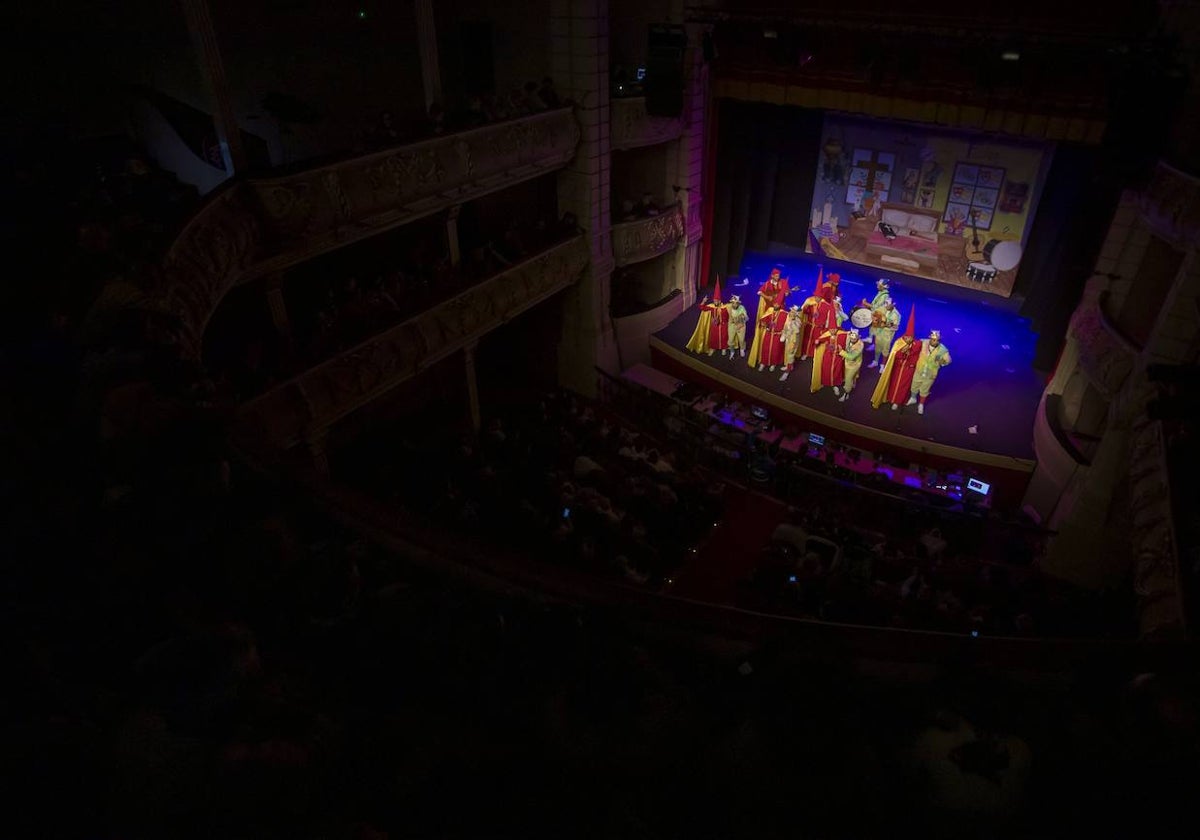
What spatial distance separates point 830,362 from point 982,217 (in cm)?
460

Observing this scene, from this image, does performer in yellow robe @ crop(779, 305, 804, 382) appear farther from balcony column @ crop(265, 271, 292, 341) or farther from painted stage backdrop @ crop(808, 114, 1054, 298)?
balcony column @ crop(265, 271, 292, 341)

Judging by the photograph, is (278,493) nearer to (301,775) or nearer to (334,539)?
(334,539)

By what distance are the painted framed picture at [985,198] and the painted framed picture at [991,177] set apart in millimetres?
97

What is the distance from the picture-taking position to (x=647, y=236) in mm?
14773

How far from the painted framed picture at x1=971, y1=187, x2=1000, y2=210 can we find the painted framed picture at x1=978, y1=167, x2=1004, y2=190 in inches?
3.8

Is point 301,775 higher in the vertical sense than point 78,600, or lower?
lower

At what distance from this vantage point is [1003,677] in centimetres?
213

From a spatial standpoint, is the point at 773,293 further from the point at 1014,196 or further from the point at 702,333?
the point at 1014,196

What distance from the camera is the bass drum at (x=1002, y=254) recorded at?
14.0 m

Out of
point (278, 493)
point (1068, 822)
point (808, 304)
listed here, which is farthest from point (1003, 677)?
point (808, 304)

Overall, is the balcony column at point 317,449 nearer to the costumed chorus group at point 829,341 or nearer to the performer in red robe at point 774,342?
the costumed chorus group at point 829,341

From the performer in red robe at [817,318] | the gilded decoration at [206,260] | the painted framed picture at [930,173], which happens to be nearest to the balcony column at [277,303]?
the gilded decoration at [206,260]

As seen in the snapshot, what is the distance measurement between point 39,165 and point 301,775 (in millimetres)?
6402

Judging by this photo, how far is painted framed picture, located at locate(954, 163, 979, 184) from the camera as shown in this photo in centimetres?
1391
